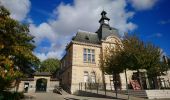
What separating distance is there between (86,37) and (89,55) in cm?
381

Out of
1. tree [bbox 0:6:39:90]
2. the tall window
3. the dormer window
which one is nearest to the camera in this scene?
tree [bbox 0:6:39:90]

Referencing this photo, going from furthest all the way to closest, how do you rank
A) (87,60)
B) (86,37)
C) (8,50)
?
(86,37) → (87,60) → (8,50)

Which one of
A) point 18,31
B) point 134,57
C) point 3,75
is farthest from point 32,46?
point 134,57

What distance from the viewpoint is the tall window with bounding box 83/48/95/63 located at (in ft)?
102

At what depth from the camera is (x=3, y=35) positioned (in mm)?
13539

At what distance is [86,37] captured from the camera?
3269 centimetres

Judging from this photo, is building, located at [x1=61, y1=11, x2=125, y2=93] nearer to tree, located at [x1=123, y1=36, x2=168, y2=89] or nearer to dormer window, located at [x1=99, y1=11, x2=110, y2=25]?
dormer window, located at [x1=99, y1=11, x2=110, y2=25]

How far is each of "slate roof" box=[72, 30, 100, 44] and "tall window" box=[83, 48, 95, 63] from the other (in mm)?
1904

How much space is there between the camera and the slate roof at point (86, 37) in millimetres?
31906

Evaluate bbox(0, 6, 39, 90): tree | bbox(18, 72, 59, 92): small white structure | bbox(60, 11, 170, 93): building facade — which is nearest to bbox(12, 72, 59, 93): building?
bbox(18, 72, 59, 92): small white structure

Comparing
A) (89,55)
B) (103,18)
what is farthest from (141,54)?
(103,18)

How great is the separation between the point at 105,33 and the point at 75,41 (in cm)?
722

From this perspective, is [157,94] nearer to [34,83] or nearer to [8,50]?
[8,50]

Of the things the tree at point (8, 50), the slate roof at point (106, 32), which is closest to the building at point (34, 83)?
the slate roof at point (106, 32)
